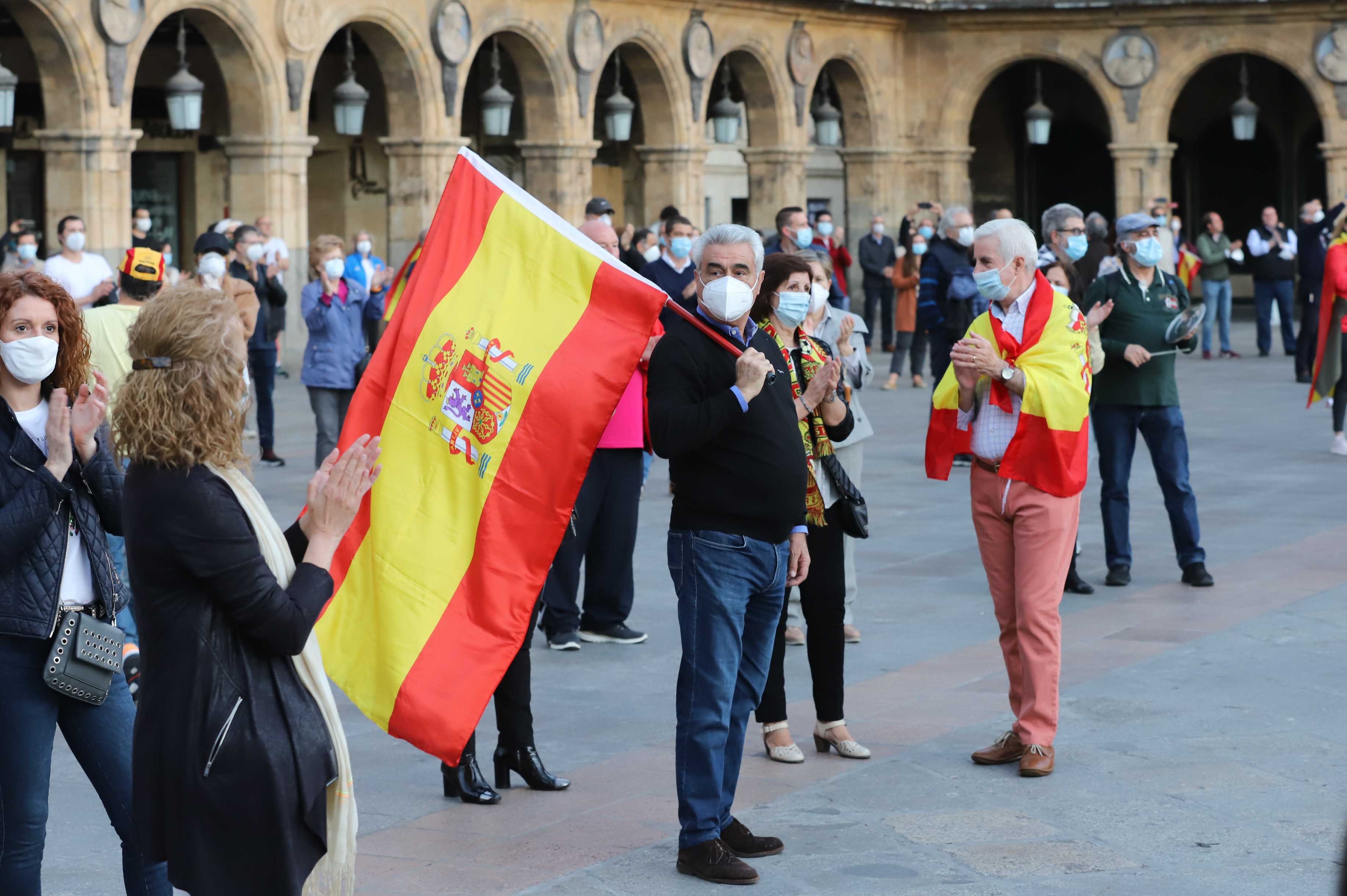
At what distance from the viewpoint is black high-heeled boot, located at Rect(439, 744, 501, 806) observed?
18.8 feet

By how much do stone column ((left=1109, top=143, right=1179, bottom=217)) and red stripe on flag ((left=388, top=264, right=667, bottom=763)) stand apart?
25.8 metres

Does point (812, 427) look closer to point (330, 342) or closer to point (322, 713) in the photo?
point (322, 713)

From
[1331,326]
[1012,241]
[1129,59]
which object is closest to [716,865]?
[1012,241]

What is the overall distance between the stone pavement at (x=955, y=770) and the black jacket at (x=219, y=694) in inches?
5.2

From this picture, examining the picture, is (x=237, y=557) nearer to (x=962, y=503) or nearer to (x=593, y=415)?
(x=593, y=415)

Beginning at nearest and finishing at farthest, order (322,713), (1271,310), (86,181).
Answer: (322,713), (86,181), (1271,310)

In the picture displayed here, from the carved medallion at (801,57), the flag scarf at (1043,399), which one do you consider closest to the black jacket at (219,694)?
the flag scarf at (1043,399)

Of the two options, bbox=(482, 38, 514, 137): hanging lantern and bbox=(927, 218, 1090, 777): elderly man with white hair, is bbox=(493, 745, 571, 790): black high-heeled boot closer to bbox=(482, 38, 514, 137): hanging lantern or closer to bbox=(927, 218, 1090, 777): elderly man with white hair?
bbox=(927, 218, 1090, 777): elderly man with white hair

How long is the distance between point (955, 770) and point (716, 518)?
153 cm

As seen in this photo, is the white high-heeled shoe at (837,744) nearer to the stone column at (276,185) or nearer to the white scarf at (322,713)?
the white scarf at (322,713)

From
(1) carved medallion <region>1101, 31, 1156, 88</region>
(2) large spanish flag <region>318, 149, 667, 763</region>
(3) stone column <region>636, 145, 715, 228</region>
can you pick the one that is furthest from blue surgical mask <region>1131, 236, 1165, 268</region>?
(1) carved medallion <region>1101, 31, 1156, 88</region>

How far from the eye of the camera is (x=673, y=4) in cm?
2612

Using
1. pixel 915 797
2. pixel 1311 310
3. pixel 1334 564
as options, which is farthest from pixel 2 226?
pixel 915 797

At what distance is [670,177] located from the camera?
2673 cm
